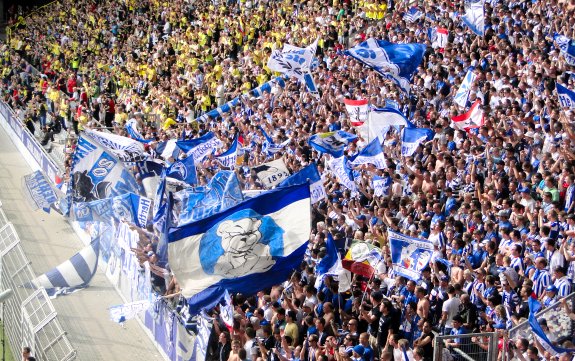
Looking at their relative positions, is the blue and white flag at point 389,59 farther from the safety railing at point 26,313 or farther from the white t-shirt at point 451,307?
the white t-shirt at point 451,307

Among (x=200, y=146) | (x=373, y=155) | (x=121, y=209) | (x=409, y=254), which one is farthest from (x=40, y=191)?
(x=409, y=254)

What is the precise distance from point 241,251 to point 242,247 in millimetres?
53

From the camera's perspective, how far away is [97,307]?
59.0ft

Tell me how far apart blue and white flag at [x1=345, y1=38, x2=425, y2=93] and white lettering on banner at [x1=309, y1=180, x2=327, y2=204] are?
340 centimetres

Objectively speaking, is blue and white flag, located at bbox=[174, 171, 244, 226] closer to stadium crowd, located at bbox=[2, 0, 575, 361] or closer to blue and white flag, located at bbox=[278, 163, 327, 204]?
stadium crowd, located at bbox=[2, 0, 575, 361]

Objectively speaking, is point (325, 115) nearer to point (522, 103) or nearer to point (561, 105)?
point (522, 103)

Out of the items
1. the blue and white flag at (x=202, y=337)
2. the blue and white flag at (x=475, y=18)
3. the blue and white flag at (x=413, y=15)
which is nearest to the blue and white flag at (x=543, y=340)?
the blue and white flag at (x=202, y=337)

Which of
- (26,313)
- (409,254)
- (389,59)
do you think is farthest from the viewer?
(389,59)

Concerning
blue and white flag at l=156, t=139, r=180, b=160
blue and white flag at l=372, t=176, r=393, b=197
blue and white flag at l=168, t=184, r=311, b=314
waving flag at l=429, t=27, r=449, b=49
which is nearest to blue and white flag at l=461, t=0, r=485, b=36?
waving flag at l=429, t=27, r=449, b=49

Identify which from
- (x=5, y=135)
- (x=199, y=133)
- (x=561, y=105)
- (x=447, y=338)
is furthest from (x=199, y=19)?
(x=447, y=338)

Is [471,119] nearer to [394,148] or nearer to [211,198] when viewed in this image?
[394,148]

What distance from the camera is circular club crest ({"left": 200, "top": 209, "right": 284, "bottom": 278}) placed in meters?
12.9

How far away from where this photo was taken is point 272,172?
1900 cm

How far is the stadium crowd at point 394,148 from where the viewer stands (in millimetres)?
12797
